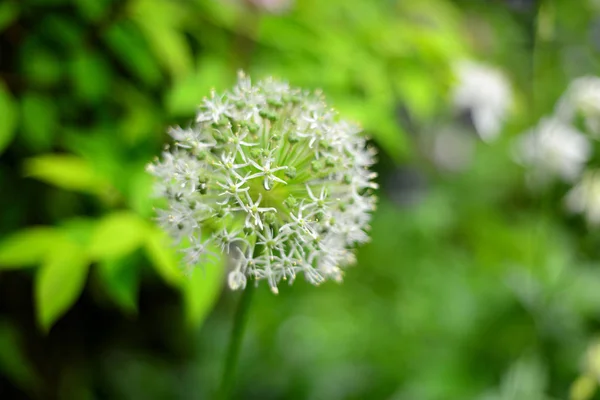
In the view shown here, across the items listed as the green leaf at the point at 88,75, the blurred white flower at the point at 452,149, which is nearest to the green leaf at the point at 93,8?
the green leaf at the point at 88,75

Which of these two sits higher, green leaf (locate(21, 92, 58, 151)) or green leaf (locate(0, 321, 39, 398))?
green leaf (locate(21, 92, 58, 151))

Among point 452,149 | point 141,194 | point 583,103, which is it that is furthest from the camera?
point 452,149

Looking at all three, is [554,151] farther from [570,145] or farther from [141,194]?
[141,194]

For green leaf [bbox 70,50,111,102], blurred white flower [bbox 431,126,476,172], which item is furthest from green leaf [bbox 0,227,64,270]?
blurred white flower [bbox 431,126,476,172]

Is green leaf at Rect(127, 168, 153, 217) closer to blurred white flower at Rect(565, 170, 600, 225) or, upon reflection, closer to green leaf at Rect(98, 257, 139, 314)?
green leaf at Rect(98, 257, 139, 314)

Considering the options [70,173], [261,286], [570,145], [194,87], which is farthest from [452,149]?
[70,173]

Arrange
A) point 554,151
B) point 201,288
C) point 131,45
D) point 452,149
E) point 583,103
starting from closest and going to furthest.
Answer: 1. point 201,288
2. point 131,45
3. point 583,103
4. point 554,151
5. point 452,149
